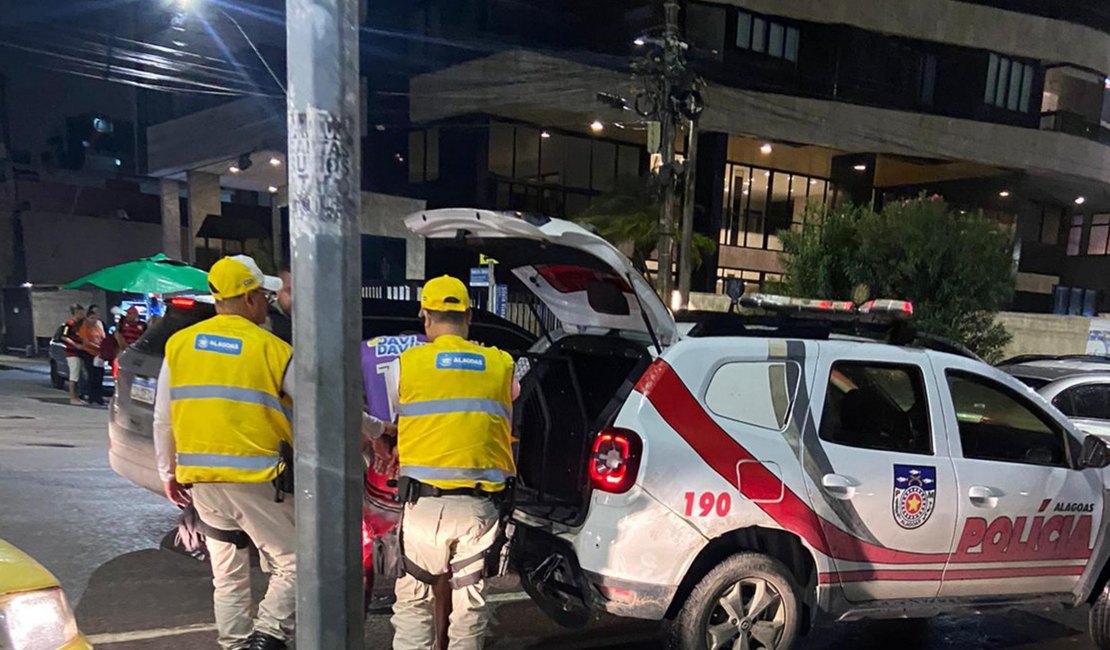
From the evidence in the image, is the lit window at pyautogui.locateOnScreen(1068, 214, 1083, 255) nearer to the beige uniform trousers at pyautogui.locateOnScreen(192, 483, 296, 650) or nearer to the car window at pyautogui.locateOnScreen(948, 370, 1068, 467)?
the car window at pyautogui.locateOnScreen(948, 370, 1068, 467)

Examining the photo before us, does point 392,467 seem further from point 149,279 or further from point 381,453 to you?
point 149,279

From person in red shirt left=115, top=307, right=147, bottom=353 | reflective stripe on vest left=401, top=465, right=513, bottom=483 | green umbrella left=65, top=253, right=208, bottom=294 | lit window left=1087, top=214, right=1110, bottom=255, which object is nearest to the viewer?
reflective stripe on vest left=401, top=465, right=513, bottom=483

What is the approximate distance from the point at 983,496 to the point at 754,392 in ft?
4.72

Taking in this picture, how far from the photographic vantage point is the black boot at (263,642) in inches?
128

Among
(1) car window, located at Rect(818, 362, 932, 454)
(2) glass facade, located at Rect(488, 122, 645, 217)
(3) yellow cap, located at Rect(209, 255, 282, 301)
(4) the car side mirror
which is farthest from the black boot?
(2) glass facade, located at Rect(488, 122, 645, 217)

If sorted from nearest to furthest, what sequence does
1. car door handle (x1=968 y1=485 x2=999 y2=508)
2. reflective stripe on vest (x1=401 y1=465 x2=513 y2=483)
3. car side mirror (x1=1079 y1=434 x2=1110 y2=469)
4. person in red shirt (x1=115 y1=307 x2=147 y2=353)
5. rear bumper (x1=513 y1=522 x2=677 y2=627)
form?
reflective stripe on vest (x1=401 y1=465 x2=513 y2=483)
rear bumper (x1=513 y1=522 x2=677 y2=627)
car door handle (x1=968 y1=485 x2=999 y2=508)
car side mirror (x1=1079 y1=434 x2=1110 y2=469)
person in red shirt (x1=115 y1=307 x2=147 y2=353)

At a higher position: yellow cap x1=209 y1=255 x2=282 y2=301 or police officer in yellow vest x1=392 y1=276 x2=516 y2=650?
yellow cap x1=209 y1=255 x2=282 y2=301

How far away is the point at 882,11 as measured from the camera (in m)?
24.1

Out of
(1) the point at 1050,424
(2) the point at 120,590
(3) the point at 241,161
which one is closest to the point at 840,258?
(1) the point at 1050,424

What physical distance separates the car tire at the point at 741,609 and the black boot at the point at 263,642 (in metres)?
1.79

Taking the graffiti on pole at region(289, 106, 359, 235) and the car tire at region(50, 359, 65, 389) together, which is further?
the car tire at region(50, 359, 65, 389)

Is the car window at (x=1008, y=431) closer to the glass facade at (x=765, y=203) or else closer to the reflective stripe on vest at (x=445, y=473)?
the reflective stripe on vest at (x=445, y=473)

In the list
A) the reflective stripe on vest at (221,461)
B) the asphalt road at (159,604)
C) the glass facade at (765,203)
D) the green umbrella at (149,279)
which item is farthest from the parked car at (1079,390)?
the glass facade at (765,203)

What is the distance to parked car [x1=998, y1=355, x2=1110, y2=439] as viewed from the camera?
6.53m
